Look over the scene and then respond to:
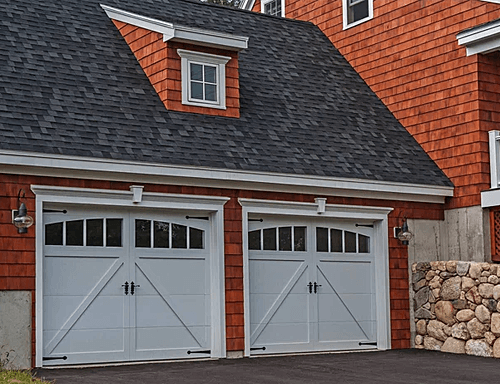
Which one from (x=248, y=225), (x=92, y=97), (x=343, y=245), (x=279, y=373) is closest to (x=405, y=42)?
(x=343, y=245)

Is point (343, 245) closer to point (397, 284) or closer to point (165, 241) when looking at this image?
point (397, 284)

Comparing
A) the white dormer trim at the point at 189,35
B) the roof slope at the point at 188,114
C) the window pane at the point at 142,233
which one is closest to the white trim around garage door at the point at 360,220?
the roof slope at the point at 188,114

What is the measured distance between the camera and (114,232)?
39.2ft

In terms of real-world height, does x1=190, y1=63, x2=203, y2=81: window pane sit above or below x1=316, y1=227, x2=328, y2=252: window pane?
above

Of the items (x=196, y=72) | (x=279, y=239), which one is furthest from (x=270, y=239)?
(x=196, y=72)

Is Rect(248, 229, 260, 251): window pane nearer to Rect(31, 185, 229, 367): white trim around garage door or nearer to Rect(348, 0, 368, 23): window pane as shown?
Rect(31, 185, 229, 367): white trim around garage door

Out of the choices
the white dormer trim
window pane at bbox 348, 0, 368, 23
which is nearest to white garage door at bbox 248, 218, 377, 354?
the white dormer trim

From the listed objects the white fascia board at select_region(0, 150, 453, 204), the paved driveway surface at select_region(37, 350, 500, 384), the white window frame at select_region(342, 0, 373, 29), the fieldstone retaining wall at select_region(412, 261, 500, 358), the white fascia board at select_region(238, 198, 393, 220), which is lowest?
the paved driveway surface at select_region(37, 350, 500, 384)

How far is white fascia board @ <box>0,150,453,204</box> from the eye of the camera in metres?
11.1

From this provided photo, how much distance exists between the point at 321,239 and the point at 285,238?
70cm

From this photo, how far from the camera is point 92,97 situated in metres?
12.7

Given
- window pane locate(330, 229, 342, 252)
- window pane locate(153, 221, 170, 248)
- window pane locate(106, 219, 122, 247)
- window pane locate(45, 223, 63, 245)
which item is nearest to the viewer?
window pane locate(45, 223, 63, 245)

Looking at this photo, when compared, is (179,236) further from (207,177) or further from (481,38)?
(481,38)

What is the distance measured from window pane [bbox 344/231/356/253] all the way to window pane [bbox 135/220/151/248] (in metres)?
3.57
